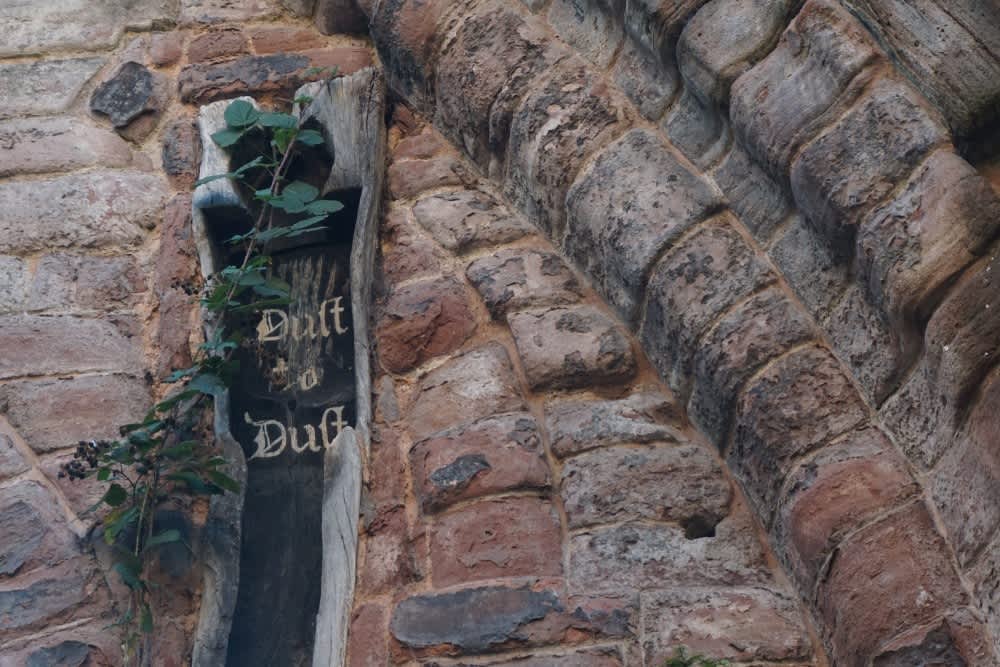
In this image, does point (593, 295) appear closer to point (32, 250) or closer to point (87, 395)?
point (87, 395)

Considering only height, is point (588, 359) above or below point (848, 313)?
above

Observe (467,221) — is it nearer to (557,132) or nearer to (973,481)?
(557,132)

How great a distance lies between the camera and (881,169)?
6.88 ft

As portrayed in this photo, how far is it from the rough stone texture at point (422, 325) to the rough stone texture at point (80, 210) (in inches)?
25.4

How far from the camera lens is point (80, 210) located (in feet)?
9.91

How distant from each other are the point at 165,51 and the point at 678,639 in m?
1.97

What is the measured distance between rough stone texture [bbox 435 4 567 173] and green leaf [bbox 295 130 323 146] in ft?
0.98

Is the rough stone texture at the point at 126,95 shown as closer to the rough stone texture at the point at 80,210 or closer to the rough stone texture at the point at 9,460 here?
the rough stone texture at the point at 80,210

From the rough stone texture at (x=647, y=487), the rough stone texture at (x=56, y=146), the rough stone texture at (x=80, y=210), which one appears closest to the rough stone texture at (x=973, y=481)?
the rough stone texture at (x=647, y=487)

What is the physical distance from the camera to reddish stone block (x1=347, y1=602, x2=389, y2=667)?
7.41 feet

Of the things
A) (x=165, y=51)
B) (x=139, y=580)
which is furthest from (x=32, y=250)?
(x=139, y=580)

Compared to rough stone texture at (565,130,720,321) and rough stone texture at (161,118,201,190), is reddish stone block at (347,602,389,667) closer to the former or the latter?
rough stone texture at (565,130,720,321)

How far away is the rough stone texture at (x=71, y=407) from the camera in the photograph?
8.64ft

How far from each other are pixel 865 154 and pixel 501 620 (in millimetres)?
908
